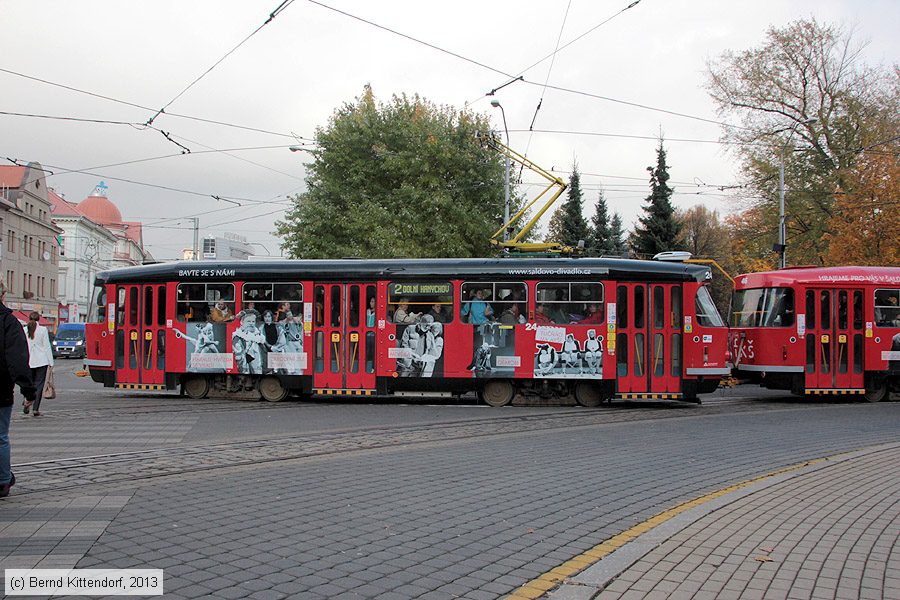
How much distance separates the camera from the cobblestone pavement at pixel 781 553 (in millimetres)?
4828

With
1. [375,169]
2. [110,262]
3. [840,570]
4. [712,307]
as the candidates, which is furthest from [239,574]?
[110,262]

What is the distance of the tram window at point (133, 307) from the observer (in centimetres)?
1919

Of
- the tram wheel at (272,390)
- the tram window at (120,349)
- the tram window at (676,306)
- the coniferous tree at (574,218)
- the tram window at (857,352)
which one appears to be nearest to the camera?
the tram window at (676,306)

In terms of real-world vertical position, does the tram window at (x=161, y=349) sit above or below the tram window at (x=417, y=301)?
below

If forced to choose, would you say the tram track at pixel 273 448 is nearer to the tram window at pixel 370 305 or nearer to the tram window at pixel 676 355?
the tram window at pixel 676 355

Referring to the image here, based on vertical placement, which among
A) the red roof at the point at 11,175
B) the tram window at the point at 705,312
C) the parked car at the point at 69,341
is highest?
the red roof at the point at 11,175

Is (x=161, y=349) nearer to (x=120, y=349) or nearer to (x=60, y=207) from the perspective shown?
(x=120, y=349)

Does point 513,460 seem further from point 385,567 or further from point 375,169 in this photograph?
point 375,169

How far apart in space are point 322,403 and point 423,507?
1152 cm

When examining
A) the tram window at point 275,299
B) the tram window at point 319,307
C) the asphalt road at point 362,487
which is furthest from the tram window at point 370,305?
the asphalt road at point 362,487

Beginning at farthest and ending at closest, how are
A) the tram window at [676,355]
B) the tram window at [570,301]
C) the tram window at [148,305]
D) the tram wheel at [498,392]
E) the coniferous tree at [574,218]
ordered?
the coniferous tree at [574,218]
the tram window at [148,305]
the tram wheel at [498,392]
the tram window at [570,301]
the tram window at [676,355]

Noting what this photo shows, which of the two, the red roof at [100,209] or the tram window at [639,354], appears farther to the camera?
the red roof at [100,209]

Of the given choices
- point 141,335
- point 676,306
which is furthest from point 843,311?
point 141,335

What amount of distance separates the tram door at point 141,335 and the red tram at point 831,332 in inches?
572
